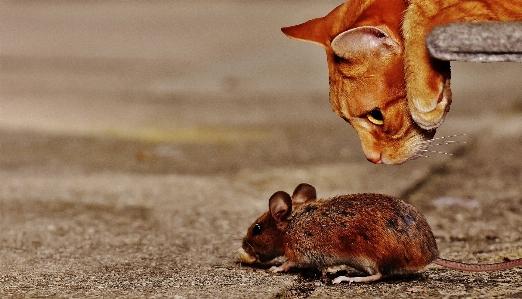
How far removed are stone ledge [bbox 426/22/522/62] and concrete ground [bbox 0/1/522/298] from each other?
0.89m

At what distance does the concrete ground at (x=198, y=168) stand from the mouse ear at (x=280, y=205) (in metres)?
0.27

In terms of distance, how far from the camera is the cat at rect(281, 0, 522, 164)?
348 centimetres

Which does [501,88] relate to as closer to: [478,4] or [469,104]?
[469,104]

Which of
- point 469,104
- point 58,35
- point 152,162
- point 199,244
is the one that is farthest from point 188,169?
point 58,35

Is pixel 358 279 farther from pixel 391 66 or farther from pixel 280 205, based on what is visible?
pixel 391 66

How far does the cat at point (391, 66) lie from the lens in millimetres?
3484

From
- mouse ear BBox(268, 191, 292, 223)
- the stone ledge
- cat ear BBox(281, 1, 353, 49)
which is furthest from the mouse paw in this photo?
cat ear BBox(281, 1, 353, 49)

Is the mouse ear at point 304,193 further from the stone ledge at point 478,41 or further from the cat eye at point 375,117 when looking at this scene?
the stone ledge at point 478,41

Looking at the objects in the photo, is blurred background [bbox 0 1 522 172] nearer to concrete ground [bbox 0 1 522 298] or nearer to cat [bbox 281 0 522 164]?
concrete ground [bbox 0 1 522 298]

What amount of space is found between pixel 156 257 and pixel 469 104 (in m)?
4.82

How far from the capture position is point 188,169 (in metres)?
5.89

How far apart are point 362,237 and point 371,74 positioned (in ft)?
2.49

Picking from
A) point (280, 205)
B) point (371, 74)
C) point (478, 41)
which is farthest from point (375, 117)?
point (478, 41)

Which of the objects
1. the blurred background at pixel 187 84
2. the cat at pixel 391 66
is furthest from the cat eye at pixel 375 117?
the blurred background at pixel 187 84
